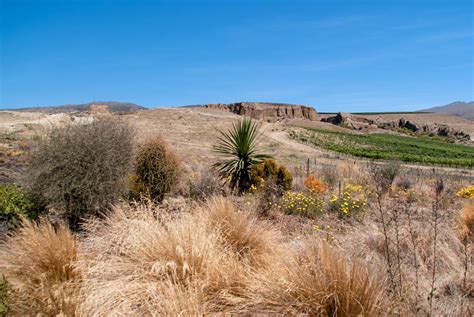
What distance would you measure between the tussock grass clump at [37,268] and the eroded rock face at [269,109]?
114 metres

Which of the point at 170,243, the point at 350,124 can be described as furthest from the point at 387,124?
the point at 170,243

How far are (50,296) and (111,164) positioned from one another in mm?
4724

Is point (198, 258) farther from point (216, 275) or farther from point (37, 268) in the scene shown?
point (37, 268)

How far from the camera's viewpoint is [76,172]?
24.2 ft

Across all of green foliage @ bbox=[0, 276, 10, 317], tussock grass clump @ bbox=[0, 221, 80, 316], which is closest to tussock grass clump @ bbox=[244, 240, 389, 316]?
tussock grass clump @ bbox=[0, 221, 80, 316]

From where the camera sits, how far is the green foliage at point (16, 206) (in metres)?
7.13

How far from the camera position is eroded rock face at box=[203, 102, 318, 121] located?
402 ft

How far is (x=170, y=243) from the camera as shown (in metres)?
4.49

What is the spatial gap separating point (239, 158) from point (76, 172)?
5.78 m

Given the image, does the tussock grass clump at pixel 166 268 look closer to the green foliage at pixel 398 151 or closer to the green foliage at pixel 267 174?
the green foliage at pixel 267 174

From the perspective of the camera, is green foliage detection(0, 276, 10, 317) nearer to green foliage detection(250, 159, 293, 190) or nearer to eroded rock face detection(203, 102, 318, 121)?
green foliage detection(250, 159, 293, 190)

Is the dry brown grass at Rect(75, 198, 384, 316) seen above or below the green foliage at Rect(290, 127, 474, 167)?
above

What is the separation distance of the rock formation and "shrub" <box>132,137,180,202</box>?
4286 inches

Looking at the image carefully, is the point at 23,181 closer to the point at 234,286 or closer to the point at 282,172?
the point at 234,286
